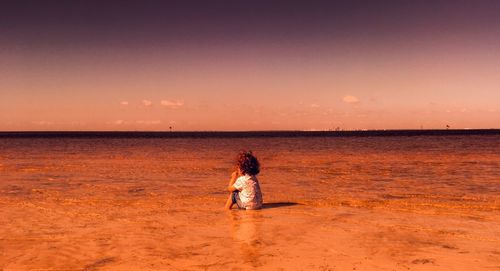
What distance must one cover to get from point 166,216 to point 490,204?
26.0 feet

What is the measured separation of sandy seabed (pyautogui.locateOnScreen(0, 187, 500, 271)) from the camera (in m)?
6.20

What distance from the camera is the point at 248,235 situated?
7789 mm

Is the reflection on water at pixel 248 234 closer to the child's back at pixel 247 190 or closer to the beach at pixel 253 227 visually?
the beach at pixel 253 227

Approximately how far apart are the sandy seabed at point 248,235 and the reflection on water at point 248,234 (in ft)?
0.07

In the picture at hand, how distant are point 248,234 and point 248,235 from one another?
0.27 feet

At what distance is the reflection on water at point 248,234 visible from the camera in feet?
21.2

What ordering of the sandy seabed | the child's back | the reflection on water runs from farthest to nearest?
the child's back → the reflection on water → the sandy seabed

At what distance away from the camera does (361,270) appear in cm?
582

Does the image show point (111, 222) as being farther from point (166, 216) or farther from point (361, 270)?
point (361, 270)

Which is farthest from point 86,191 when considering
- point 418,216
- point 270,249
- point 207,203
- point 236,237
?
point 418,216

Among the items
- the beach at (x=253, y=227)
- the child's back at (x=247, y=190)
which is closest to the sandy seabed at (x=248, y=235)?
the beach at (x=253, y=227)

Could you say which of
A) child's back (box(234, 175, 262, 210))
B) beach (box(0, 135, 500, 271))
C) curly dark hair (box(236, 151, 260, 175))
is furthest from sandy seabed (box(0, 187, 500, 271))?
curly dark hair (box(236, 151, 260, 175))

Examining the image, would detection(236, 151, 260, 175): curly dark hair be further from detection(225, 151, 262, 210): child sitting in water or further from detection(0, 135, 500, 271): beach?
detection(0, 135, 500, 271): beach

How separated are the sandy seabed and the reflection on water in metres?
0.02
